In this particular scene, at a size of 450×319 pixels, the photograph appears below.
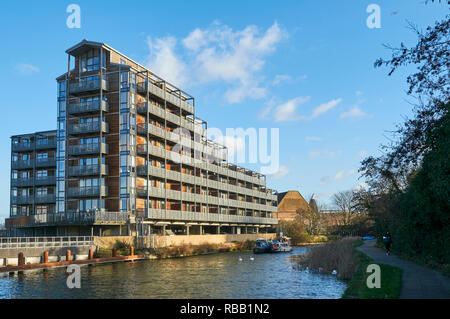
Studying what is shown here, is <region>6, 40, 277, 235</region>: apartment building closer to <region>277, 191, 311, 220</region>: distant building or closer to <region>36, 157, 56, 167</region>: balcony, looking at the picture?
<region>36, 157, 56, 167</region>: balcony

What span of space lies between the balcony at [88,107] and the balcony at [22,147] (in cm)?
1694

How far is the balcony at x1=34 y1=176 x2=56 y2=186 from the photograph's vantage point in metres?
70.5

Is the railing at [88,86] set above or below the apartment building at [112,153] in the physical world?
above

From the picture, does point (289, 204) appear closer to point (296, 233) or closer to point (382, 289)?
point (296, 233)

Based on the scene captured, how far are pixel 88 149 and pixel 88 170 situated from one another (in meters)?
2.77

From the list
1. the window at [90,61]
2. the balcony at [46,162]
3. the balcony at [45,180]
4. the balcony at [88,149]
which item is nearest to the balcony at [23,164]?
the balcony at [46,162]

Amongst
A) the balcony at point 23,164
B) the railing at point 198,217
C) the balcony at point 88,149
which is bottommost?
the railing at point 198,217

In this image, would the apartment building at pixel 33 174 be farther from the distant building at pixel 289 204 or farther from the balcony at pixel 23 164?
the distant building at pixel 289 204

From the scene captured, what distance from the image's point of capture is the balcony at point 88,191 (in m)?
58.6

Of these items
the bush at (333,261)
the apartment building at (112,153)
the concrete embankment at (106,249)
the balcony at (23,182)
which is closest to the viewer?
the bush at (333,261)

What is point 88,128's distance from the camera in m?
60.4

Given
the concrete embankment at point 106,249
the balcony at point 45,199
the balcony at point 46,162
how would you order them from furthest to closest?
the balcony at point 46,162 → the balcony at point 45,199 → the concrete embankment at point 106,249

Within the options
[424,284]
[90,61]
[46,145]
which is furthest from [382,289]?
[46,145]
